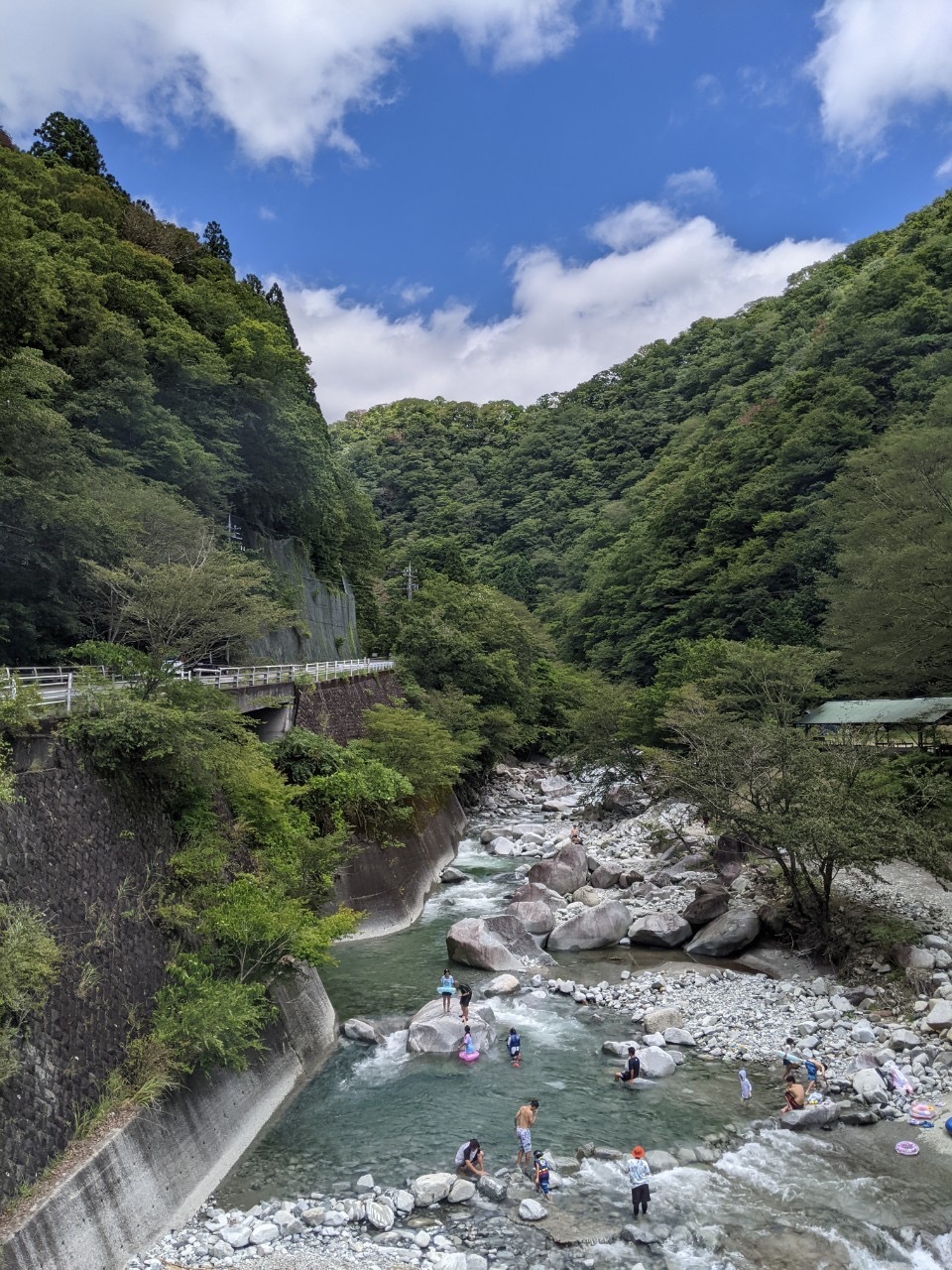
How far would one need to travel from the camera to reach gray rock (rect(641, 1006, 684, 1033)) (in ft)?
51.9

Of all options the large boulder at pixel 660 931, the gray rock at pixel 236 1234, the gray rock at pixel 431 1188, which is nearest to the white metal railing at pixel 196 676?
the gray rock at pixel 236 1234

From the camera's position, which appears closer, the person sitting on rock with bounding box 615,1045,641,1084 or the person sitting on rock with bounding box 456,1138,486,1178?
the person sitting on rock with bounding box 456,1138,486,1178

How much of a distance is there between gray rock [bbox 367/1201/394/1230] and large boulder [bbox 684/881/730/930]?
43.9 ft

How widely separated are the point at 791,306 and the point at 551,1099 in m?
89.3

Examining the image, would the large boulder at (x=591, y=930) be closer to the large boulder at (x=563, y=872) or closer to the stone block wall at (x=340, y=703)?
the large boulder at (x=563, y=872)

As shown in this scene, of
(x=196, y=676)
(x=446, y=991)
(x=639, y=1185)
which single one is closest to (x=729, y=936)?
(x=446, y=991)

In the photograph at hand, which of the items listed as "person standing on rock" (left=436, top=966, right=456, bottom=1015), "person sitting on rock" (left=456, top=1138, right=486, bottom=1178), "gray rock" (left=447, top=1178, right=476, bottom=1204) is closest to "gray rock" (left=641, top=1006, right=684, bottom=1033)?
"person standing on rock" (left=436, top=966, right=456, bottom=1015)

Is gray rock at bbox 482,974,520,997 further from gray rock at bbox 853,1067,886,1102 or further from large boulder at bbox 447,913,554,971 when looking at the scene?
gray rock at bbox 853,1067,886,1102

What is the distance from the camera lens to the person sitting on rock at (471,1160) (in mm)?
10938

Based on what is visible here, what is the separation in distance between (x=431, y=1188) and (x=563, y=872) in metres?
15.9

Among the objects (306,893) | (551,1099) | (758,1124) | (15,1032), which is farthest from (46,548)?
(758,1124)

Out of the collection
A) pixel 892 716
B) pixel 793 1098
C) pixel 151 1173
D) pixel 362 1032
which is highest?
pixel 151 1173

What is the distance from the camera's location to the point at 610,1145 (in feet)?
38.8

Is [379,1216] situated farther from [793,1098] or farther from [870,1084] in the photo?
[870,1084]
